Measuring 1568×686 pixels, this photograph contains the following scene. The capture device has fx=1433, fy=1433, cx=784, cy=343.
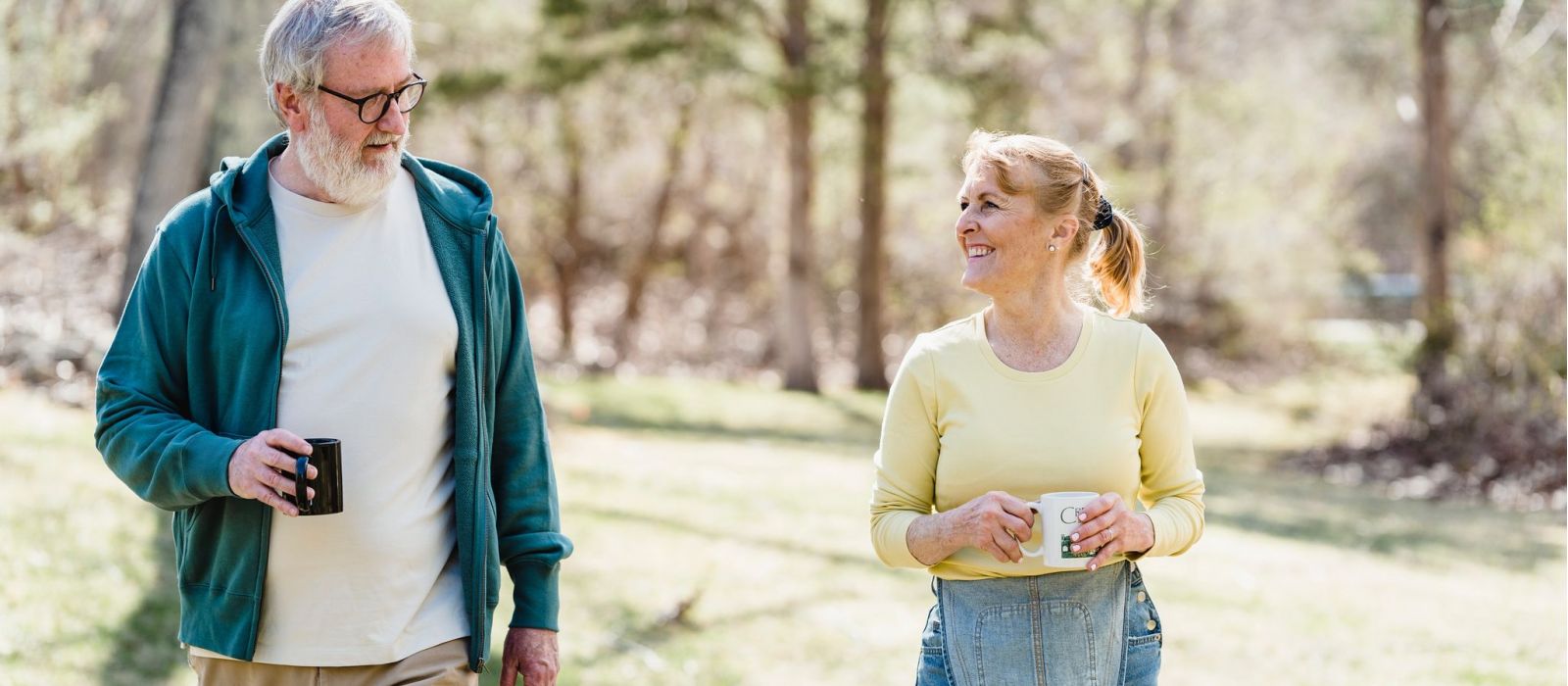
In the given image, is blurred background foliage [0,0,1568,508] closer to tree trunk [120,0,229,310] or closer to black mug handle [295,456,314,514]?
tree trunk [120,0,229,310]

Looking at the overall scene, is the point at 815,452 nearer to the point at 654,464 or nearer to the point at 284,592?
the point at 654,464

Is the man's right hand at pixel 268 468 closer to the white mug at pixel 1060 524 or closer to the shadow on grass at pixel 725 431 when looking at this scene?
the white mug at pixel 1060 524

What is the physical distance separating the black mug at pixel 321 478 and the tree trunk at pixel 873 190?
597 inches

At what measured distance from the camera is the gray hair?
2594 millimetres

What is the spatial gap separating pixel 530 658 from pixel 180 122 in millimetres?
7116

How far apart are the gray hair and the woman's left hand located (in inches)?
59.6

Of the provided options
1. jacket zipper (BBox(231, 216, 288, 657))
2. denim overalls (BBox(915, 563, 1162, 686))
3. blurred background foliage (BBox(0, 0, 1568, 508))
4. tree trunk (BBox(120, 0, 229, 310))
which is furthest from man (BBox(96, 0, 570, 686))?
tree trunk (BBox(120, 0, 229, 310))

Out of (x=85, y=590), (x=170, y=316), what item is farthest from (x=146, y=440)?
(x=85, y=590)

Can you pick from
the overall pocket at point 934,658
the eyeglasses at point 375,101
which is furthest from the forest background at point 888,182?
the overall pocket at point 934,658

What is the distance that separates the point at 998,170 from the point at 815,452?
1064 cm

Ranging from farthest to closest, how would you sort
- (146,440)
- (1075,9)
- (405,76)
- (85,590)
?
(1075,9)
(85,590)
(405,76)
(146,440)

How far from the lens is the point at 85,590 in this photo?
5793 millimetres

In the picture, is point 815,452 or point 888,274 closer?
point 815,452

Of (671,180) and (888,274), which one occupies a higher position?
(671,180)
